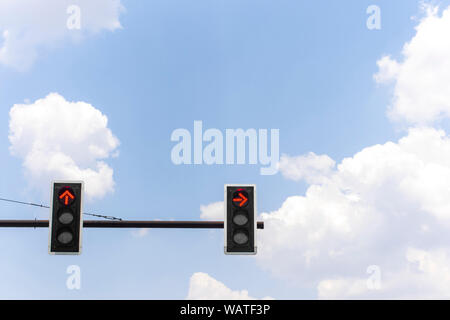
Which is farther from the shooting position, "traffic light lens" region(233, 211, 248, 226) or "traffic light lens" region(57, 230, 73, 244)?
"traffic light lens" region(233, 211, 248, 226)

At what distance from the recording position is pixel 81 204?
36.9 ft

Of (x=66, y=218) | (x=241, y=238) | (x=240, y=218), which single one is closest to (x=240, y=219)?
(x=240, y=218)

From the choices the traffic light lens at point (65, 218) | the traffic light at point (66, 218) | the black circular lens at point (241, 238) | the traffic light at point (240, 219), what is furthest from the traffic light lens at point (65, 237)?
the black circular lens at point (241, 238)

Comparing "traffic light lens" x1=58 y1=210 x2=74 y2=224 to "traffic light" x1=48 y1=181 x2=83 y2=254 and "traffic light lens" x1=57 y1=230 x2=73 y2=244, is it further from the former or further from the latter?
"traffic light lens" x1=57 y1=230 x2=73 y2=244

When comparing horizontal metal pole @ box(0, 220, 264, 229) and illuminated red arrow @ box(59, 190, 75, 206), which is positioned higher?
illuminated red arrow @ box(59, 190, 75, 206)

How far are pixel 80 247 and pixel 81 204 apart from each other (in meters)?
0.91

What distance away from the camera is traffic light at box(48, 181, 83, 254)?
11.0m

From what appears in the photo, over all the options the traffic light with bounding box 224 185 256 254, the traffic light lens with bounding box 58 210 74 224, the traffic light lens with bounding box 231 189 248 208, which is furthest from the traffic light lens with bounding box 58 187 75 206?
the traffic light lens with bounding box 231 189 248 208

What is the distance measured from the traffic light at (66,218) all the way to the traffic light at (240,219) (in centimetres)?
314

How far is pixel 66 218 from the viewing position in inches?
438
